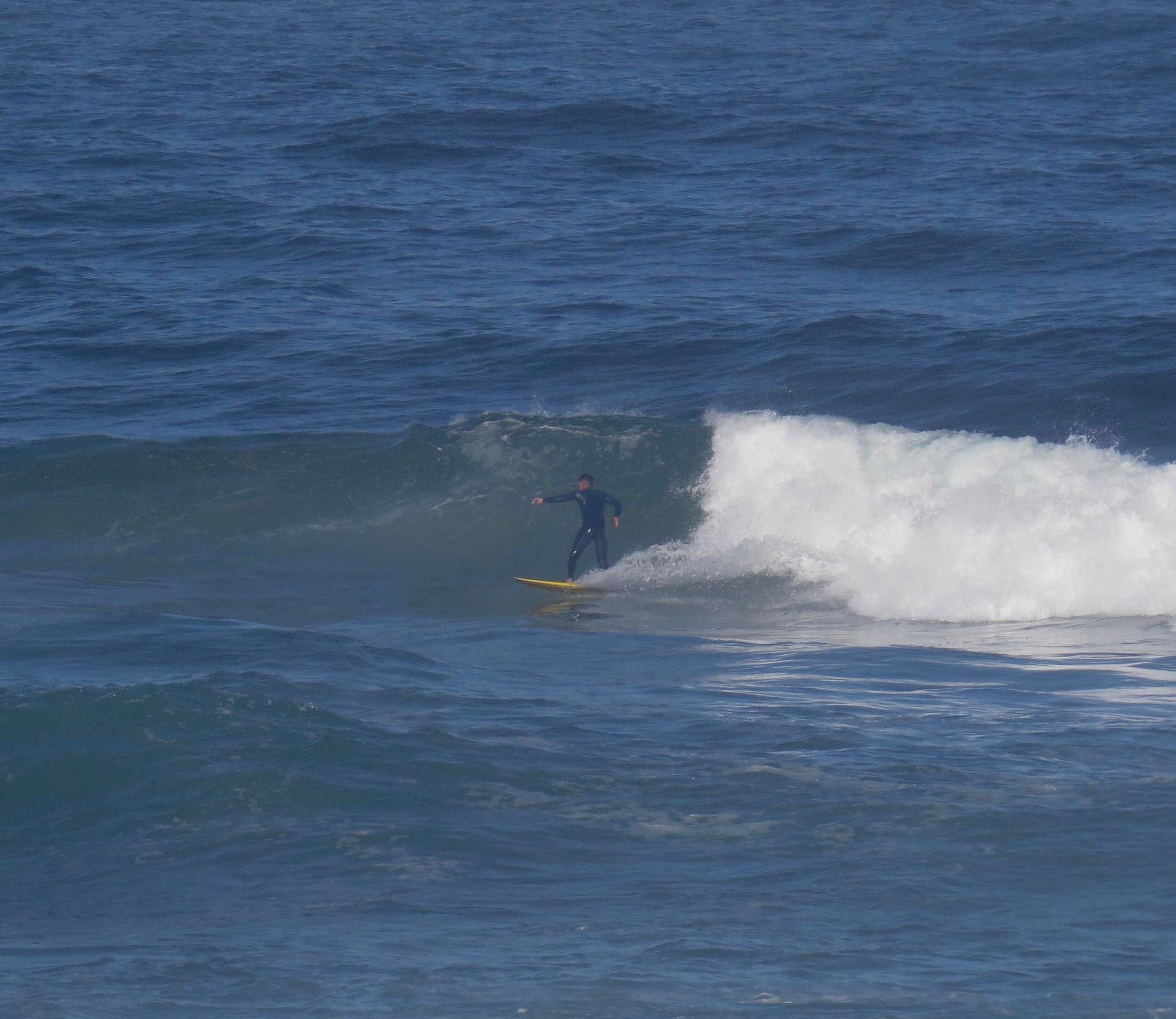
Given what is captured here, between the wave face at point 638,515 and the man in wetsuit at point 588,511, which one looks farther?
the man in wetsuit at point 588,511

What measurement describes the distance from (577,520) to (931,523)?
15.4 ft

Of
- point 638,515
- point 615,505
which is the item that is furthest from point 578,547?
point 638,515

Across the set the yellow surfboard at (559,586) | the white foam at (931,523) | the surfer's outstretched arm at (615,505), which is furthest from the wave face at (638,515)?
the surfer's outstretched arm at (615,505)

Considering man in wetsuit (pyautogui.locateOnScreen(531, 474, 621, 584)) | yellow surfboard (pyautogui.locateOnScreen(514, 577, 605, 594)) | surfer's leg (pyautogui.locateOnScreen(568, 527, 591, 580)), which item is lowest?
yellow surfboard (pyautogui.locateOnScreen(514, 577, 605, 594))

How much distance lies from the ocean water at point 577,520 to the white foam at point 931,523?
69mm

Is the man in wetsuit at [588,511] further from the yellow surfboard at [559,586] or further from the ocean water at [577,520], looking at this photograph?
the ocean water at [577,520]

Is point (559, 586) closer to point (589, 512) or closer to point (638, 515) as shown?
point (589, 512)

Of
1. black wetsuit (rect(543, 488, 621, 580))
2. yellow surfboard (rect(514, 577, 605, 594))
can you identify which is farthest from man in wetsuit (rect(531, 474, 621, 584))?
yellow surfboard (rect(514, 577, 605, 594))

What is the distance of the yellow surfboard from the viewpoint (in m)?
16.3

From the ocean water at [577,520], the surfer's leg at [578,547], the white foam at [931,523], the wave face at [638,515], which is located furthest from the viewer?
the surfer's leg at [578,547]

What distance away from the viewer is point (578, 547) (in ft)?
55.3

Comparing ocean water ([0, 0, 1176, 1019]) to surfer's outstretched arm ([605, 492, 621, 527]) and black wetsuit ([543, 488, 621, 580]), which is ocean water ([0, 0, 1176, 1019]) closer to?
black wetsuit ([543, 488, 621, 580])

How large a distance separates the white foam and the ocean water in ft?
0.23

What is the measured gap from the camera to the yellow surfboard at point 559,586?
16.3 meters
